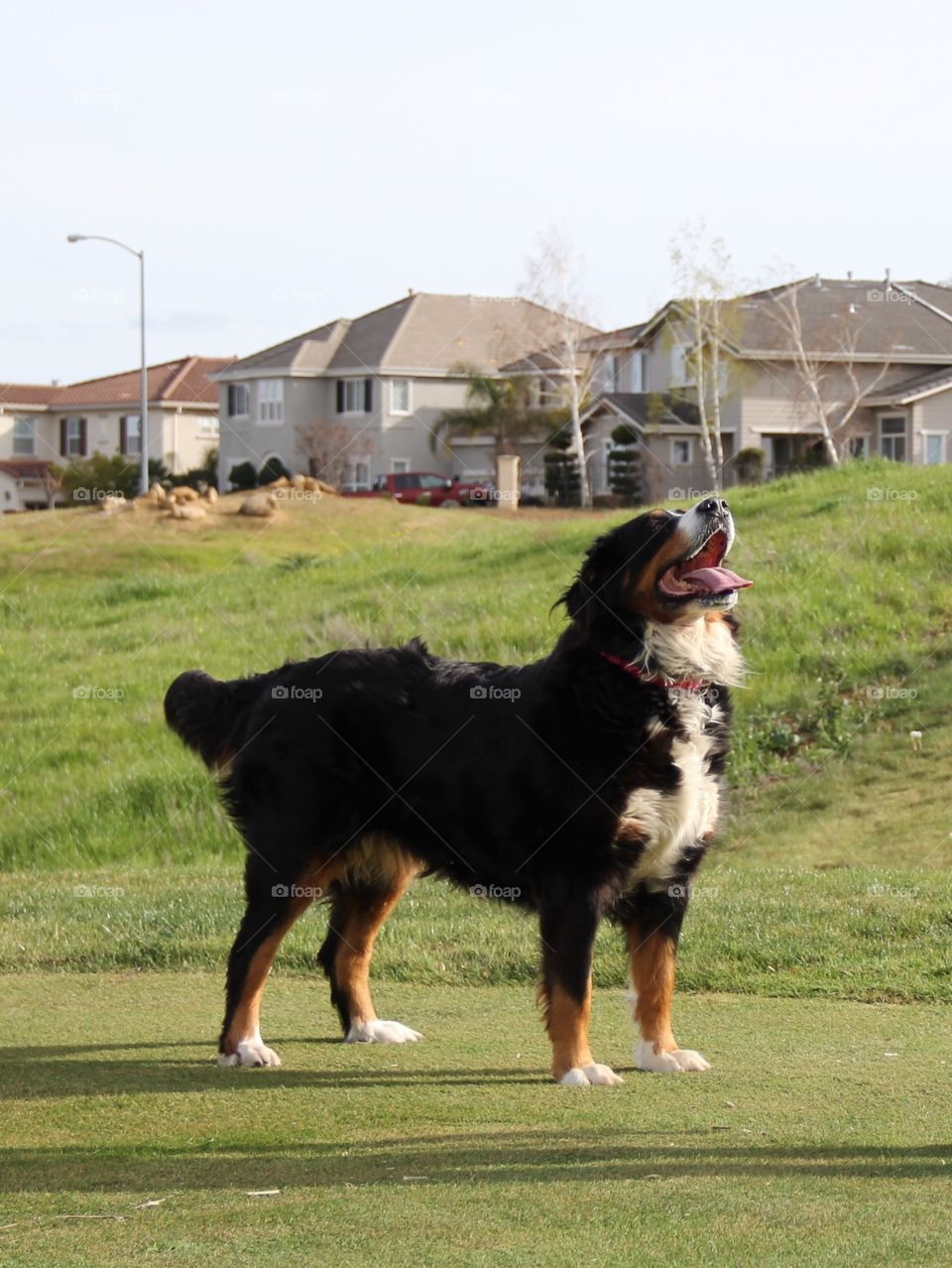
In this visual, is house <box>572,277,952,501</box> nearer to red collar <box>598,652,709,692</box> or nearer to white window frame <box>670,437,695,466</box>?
white window frame <box>670,437,695,466</box>

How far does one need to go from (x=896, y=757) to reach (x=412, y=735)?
377 inches

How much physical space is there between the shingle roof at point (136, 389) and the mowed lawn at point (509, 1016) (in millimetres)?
42854

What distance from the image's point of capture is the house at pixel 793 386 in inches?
1919

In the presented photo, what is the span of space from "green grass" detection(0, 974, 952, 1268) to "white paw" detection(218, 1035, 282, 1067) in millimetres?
79

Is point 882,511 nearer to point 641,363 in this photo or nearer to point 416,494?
point 416,494

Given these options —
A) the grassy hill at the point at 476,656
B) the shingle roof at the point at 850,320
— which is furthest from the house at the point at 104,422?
the grassy hill at the point at 476,656

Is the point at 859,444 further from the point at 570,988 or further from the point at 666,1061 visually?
the point at 570,988

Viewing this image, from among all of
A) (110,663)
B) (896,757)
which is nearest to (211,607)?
(110,663)

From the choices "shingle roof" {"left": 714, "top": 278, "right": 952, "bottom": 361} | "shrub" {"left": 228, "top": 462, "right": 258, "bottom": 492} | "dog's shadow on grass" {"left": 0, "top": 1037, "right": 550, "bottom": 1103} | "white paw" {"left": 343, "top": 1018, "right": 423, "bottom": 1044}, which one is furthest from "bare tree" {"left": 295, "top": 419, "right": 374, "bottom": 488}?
"dog's shadow on grass" {"left": 0, "top": 1037, "right": 550, "bottom": 1103}
